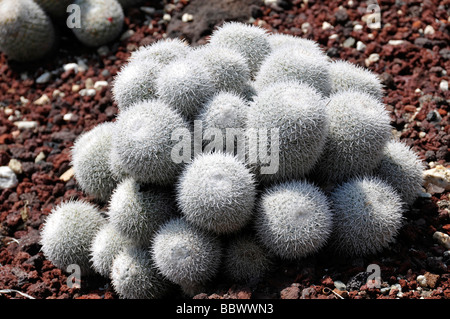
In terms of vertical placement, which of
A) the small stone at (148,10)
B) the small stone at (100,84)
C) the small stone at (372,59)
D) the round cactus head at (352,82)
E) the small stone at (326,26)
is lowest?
the small stone at (100,84)

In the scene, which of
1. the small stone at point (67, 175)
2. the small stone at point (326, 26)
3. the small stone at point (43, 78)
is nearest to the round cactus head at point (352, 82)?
the small stone at point (326, 26)

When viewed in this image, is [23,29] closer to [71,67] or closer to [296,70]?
[71,67]

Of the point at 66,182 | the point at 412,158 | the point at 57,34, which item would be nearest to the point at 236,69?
the point at 412,158

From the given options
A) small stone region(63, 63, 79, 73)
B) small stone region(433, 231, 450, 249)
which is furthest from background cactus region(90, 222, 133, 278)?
small stone region(63, 63, 79, 73)

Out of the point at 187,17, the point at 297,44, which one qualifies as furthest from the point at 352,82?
the point at 187,17

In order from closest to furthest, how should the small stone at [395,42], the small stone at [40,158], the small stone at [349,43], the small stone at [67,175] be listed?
the small stone at [67,175], the small stone at [40,158], the small stone at [395,42], the small stone at [349,43]

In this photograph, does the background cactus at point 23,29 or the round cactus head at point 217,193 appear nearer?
the round cactus head at point 217,193

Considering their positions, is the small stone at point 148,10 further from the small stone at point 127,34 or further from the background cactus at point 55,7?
the background cactus at point 55,7
